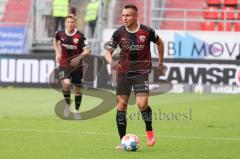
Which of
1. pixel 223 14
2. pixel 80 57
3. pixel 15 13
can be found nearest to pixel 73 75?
pixel 80 57

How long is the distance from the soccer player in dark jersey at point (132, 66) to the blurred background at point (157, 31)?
15.4 m

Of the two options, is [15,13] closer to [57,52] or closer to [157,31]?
[157,31]

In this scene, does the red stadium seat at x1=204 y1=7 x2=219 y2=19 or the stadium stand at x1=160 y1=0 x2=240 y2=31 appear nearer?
the stadium stand at x1=160 y1=0 x2=240 y2=31

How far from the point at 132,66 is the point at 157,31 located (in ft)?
58.8

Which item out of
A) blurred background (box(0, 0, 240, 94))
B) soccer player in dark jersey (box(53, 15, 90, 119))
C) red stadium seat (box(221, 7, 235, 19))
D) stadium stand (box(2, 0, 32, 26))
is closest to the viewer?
soccer player in dark jersey (box(53, 15, 90, 119))

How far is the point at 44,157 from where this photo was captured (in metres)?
10.5

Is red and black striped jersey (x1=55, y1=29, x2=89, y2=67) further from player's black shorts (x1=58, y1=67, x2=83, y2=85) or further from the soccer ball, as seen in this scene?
the soccer ball

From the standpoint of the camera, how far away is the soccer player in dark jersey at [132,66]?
472 inches

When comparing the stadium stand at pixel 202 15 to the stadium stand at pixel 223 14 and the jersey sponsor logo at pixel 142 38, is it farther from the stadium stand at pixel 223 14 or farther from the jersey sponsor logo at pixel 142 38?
the jersey sponsor logo at pixel 142 38

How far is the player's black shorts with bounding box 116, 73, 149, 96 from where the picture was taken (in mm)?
12039

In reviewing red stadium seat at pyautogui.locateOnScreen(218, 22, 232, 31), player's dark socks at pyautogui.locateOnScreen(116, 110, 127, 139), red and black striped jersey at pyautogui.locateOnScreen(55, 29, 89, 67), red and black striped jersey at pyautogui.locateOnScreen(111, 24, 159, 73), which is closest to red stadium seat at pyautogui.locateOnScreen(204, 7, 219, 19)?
red stadium seat at pyautogui.locateOnScreen(218, 22, 232, 31)

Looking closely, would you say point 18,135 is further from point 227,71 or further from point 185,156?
point 227,71

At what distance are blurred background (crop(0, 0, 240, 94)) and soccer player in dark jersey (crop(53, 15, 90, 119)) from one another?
944 centimetres

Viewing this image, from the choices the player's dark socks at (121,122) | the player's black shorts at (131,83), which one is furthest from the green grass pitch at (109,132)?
the player's black shorts at (131,83)
